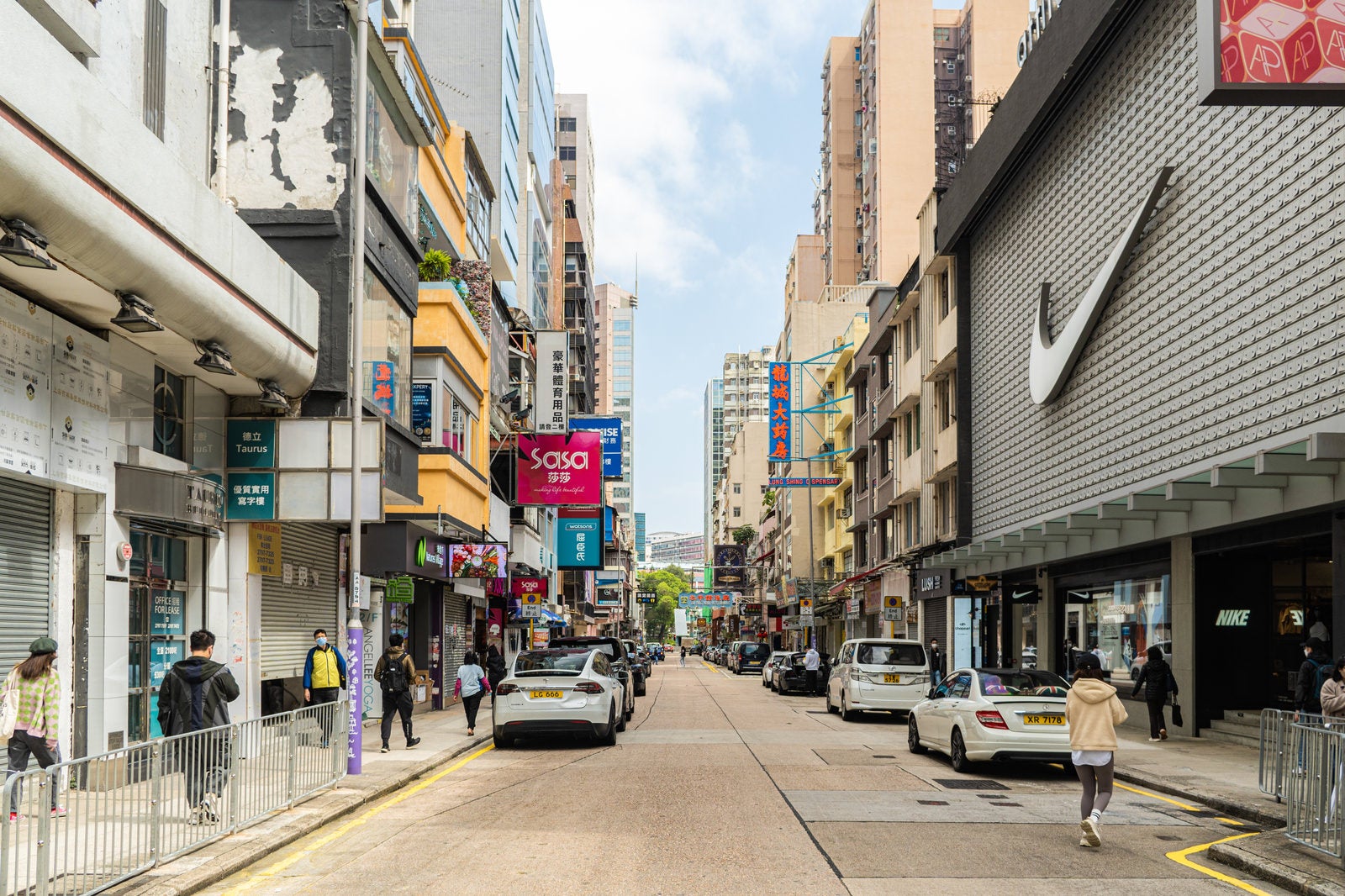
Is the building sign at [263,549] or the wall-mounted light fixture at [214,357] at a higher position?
the wall-mounted light fixture at [214,357]

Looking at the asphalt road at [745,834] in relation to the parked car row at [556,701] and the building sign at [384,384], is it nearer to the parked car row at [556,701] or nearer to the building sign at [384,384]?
the parked car row at [556,701]

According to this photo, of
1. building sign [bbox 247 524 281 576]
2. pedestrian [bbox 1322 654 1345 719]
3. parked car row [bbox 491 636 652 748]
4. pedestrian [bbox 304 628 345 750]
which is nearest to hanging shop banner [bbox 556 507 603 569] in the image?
parked car row [bbox 491 636 652 748]

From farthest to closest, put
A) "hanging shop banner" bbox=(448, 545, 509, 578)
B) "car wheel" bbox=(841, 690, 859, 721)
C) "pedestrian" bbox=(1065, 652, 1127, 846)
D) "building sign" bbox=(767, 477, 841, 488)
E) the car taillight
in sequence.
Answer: "building sign" bbox=(767, 477, 841, 488) → "hanging shop banner" bbox=(448, 545, 509, 578) → "car wheel" bbox=(841, 690, 859, 721) → the car taillight → "pedestrian" bbox=(1065, 652, 1127, 846)

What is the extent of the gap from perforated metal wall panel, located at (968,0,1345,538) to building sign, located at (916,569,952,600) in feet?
19.1

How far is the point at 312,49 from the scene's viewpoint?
19.8m

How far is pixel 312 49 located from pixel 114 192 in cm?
889

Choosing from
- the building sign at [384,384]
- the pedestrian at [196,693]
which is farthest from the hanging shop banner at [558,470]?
the pedestrian at [196,693]

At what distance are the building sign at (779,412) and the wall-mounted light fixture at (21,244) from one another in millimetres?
52566

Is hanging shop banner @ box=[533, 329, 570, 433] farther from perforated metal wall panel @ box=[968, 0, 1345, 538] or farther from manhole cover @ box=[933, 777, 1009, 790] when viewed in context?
manhole cover @ box=[933, 777, 1009, 790]

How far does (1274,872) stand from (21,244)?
10.8m

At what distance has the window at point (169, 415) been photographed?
1599cm

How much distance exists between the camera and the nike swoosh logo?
899 inches

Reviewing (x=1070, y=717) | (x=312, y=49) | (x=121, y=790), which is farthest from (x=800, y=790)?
(x=312, y=49)

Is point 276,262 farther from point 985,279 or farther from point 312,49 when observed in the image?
point 985,279
